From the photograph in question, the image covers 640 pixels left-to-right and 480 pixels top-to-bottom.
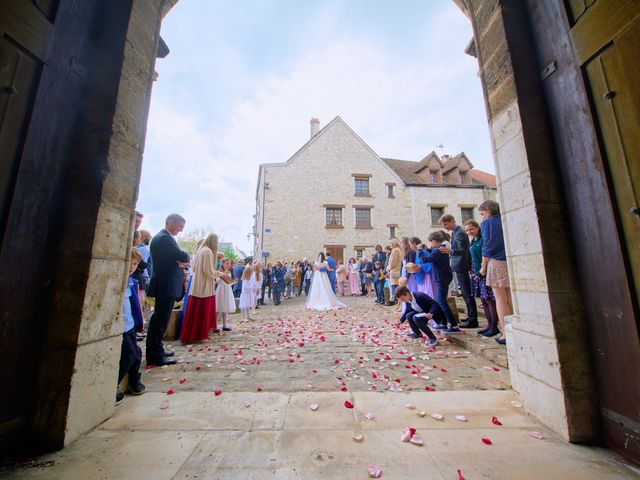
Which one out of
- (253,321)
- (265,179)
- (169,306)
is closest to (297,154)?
(265,179)

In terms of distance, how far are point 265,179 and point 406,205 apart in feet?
36.2

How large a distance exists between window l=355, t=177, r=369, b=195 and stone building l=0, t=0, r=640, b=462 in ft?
57.7

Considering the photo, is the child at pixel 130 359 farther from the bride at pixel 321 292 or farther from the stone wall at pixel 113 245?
the bride at pixel 321 292

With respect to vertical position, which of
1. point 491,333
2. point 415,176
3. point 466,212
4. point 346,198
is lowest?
point 491,333

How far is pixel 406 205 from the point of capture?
781 inches

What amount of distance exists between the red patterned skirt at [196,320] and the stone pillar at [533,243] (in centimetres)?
456

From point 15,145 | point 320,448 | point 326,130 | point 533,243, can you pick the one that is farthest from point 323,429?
point 326,130

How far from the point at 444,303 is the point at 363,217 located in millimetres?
15263

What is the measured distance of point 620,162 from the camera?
160 centimetres

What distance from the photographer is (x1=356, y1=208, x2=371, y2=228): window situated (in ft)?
63.4

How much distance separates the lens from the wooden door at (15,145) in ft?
5.05

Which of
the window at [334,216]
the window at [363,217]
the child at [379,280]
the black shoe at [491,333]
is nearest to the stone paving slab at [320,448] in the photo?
the black shoe at [491,333]

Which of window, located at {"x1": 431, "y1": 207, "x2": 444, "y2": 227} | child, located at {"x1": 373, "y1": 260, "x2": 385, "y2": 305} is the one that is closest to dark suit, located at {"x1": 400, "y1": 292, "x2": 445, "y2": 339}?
child, located at {"x1": 373, "y1": 260, "x2": 385, "y2": 305}

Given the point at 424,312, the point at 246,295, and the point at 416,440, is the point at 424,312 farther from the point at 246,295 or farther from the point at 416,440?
the point at 246,295
